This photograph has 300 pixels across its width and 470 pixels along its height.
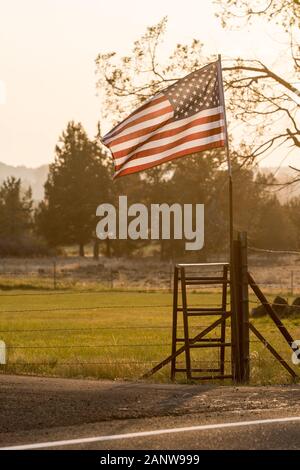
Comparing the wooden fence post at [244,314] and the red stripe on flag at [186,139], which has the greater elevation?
the red stripe on flag at [186,139]

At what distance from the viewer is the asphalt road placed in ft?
27.8

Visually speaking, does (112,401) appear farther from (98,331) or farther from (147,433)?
(98,331)

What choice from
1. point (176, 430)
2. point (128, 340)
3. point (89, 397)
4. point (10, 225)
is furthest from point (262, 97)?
point (10, 225)

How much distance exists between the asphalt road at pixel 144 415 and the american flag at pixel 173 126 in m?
3.32

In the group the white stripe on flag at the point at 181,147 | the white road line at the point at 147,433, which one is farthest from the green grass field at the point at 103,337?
the white road line at the point at 147,433

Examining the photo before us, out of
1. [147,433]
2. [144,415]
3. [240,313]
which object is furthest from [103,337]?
[147,433]

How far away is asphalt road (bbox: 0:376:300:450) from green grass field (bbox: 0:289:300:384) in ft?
6.99

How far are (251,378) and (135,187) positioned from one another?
3447 inches

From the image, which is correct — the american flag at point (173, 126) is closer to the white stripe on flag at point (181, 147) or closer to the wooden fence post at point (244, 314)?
the white stripe on flag at point (181, 147)

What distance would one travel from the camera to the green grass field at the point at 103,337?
1501 cm

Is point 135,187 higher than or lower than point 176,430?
higher

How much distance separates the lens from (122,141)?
14234 millimetres
